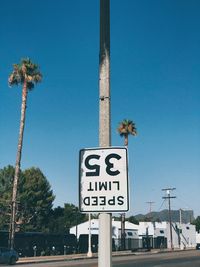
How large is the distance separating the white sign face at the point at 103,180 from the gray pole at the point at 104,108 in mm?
162

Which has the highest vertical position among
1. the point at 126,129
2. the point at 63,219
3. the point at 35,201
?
the point at 126,129

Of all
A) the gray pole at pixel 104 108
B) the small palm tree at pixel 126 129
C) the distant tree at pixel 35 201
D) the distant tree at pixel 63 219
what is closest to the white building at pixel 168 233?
the distant tree at pixel 63 219

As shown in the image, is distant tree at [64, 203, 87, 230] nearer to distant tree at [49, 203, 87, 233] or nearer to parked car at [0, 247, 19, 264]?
distant tree at [49, 203, 87, 233]

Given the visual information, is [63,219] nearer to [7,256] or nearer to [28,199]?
[28,199]

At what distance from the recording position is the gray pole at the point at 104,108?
474 cm

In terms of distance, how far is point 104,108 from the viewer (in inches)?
214

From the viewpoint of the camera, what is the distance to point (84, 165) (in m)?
5.01

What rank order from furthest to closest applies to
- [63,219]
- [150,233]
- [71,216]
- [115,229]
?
[71,216] → [63,219] → [150,233] → [115,229]

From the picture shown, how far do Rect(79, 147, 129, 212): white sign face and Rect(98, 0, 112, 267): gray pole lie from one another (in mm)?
162

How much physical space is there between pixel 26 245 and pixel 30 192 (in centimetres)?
2259

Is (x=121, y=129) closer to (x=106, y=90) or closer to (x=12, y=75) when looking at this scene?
(x=12, y=75)

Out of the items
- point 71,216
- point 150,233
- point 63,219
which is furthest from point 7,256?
point 71,216

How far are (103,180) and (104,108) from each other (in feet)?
3.11

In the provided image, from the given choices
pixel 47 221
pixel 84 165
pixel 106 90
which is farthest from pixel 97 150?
pixel 47 221
